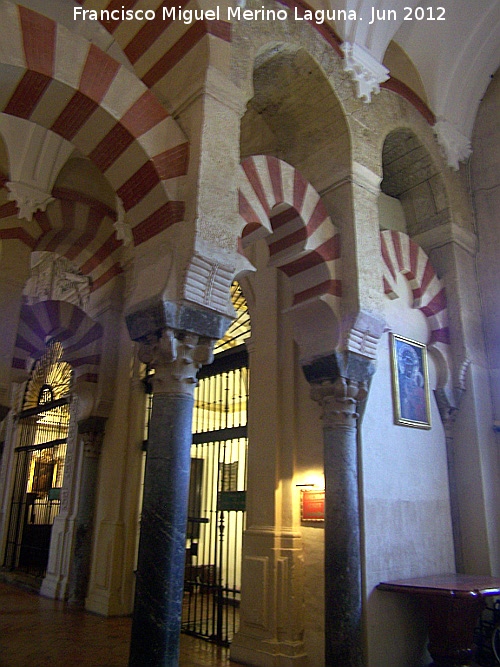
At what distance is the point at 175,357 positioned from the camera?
325 cm

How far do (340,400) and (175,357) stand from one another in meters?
1.67

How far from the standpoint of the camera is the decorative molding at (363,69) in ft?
16.4

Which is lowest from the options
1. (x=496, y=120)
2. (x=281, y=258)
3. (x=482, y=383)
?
(x=482, y=383)

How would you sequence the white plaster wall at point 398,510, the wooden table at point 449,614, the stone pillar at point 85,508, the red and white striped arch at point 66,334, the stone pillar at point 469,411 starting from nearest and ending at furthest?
the wooden table at point 449,614
the white plaster wall at point 398,510
the stone pillar at point 469,411
the stone pillar at point 85,508
the red and white striped arch at point 66,334

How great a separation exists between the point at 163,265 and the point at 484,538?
3.87 m

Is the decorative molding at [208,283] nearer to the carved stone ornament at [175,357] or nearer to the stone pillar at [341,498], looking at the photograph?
the carved stone ornament at [175,357]

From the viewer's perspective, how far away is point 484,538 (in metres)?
4.98

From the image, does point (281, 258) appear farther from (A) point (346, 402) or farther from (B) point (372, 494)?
(B) point (372, 494)

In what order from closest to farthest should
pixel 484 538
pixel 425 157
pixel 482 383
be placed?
pixel 484 538, pixel 482 383, pixel 425 157

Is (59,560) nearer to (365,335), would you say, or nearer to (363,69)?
(365,335)

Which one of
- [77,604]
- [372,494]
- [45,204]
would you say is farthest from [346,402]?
[77,604]

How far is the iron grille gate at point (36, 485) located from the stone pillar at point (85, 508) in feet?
4.71

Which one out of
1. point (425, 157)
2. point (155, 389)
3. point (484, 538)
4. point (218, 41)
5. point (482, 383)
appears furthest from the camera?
point (425, 157)

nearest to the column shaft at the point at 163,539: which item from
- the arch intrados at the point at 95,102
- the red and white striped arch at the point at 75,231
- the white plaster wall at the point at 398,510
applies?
the arch intrados at the point at 95,102
